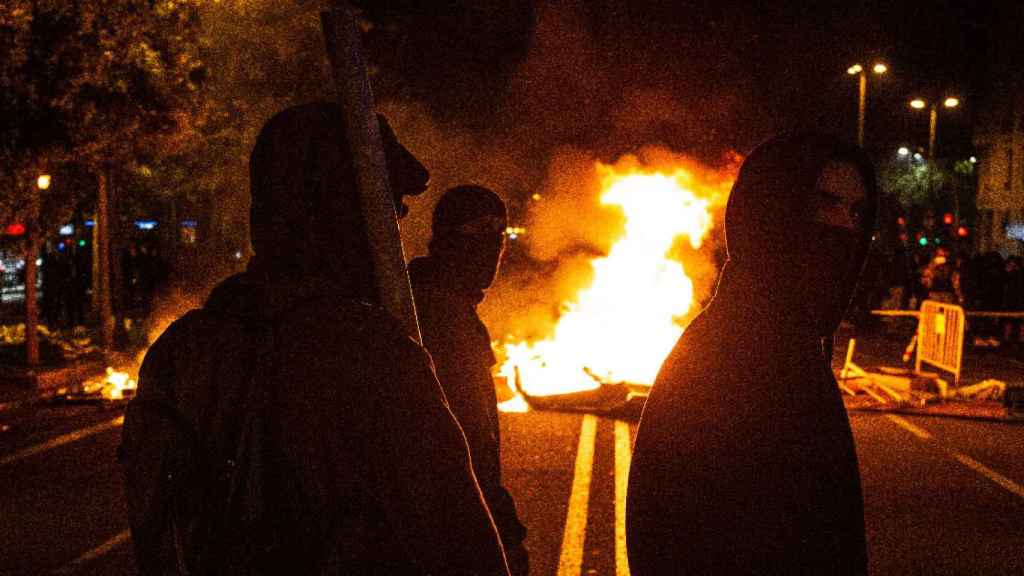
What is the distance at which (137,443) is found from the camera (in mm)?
1537

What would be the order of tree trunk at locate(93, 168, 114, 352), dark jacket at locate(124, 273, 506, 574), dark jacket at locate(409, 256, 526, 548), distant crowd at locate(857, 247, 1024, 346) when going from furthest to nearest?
1. distant crowd at locate(857, 247, 1024, 346)
2. tree trunk at locate(93, 168, 114, 352)
3. dark jacket at locate(409, 256, 526, 548)
4. dark jacket at locate(124, 273, 506, 574)

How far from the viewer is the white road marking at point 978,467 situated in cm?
805

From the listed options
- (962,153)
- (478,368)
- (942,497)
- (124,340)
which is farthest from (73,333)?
(962,153)

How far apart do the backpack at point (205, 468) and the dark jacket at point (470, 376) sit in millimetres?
1247

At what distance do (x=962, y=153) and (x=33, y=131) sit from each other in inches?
2328

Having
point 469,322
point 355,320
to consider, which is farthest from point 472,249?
point 355,320

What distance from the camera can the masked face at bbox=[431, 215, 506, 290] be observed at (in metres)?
3.28

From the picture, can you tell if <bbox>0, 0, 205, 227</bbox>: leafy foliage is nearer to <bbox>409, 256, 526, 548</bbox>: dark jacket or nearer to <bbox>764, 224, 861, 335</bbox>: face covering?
<bbox>409, 256, 526, 548</bbox>: dark jacket

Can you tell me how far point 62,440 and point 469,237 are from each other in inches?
320

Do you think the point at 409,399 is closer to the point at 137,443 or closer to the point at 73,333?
the point at 137,443

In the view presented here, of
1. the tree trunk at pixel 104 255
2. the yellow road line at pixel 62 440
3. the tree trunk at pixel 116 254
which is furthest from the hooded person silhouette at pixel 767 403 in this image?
the tree trunk at pixel 116 254

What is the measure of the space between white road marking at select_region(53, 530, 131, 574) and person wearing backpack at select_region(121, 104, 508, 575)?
4.88 m

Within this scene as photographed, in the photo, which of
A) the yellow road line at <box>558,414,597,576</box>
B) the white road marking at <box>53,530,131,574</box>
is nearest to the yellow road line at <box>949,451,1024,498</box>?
the yellow road line at <box>558,414,597,576</box>

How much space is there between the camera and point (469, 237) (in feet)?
10.9
